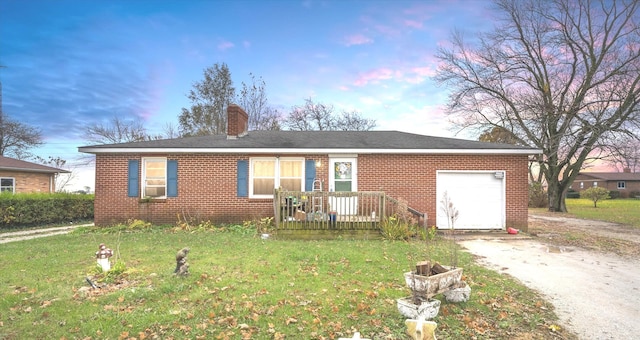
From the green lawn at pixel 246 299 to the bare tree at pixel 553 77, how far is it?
16744 millimetres

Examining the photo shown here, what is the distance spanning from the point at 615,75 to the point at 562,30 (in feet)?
14.0

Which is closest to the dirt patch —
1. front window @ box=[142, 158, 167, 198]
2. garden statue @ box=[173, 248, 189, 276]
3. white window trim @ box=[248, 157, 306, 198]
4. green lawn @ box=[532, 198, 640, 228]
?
green lawn @ box=[532, 198, 640, 228]

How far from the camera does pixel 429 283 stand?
427 centimetres

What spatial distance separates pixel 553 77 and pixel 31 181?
1296 inches

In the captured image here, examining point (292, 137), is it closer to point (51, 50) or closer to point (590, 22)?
point (51, 50)

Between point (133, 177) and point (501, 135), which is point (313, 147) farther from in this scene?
point (501, 135)

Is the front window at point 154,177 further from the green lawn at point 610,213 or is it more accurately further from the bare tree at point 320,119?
the bare tree at point 320,119

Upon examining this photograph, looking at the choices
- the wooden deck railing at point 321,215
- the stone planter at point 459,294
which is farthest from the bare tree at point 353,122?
the stone planter at point 459,294

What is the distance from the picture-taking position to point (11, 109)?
30.2 metres

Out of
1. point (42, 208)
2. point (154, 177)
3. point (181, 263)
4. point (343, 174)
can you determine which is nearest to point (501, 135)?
point (343, 174)

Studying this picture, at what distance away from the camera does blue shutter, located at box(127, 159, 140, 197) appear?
12.8 metres

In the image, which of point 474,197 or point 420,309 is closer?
point 420,309

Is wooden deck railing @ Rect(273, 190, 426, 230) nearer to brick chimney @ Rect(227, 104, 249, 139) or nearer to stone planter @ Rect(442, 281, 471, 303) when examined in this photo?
brick chimney @ Rect(227, 104, 249, 139)

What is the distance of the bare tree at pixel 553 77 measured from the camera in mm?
19172
